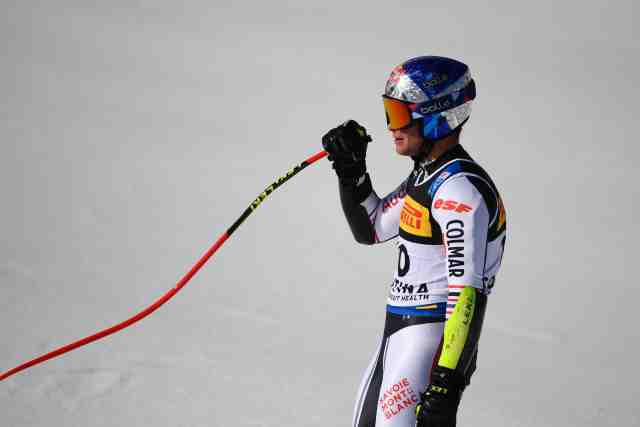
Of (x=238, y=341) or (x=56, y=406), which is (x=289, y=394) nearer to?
(x=238, y=341)

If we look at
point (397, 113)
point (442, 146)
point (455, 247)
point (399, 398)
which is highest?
point (397, 113)

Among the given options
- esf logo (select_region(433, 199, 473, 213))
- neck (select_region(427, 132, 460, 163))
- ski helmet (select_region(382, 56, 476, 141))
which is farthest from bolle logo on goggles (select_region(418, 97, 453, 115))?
esf logo (select_region(433, 199, 473, 213))

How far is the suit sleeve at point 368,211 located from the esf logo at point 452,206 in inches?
23.6

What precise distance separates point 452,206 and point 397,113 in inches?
18.6

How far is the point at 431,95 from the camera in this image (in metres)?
2.83

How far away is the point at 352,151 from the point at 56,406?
283 cm

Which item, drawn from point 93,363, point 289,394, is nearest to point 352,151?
point 289,394

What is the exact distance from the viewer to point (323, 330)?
6539mm

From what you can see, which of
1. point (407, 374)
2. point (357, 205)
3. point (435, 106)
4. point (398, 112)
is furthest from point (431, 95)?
point (407, 374)

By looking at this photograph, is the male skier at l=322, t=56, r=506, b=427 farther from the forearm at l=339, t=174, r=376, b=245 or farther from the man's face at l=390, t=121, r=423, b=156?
the forearm at l=339, t=174, r=376, b=245

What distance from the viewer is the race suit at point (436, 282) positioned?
262 centimetres

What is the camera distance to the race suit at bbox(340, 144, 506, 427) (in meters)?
2.62

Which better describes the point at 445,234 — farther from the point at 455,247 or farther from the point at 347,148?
the point at 347,148

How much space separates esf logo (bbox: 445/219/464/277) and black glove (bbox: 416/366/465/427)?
35 centimetres
